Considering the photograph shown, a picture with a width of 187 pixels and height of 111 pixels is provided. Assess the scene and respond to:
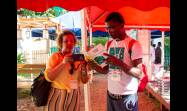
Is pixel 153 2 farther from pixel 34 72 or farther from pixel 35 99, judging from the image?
pixel 34 72

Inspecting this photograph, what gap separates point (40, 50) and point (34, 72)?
3347 millimetres

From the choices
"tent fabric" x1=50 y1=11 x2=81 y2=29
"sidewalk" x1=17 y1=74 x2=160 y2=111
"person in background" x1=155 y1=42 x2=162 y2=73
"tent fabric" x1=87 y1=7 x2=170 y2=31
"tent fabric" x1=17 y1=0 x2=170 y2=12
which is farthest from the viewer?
"person in background" x1=155 y1=42 x2=162 y2=73

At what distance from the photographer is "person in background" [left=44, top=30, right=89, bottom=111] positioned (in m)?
3.19

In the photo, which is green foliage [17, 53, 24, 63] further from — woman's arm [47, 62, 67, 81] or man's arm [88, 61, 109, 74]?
woman's arm [47, 62, 67, 81]

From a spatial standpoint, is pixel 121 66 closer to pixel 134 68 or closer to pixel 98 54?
pixel 134 68

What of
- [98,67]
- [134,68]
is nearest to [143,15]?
[98,67]

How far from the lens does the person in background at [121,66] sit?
3.19 metres

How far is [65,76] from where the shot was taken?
127 inches

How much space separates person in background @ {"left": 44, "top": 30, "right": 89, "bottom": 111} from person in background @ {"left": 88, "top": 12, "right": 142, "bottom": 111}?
0.30 metres

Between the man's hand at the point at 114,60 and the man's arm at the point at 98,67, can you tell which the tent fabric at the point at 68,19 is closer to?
the man's arm at the point at 98,67

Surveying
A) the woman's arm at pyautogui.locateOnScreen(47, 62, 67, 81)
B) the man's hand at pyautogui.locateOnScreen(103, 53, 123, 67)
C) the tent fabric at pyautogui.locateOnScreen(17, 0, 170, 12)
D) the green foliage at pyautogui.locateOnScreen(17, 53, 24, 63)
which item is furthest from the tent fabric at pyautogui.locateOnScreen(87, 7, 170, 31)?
the green foliage at pyautogui.locateOnScreen(17, 53, 24, 63)

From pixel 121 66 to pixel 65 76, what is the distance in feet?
1.91

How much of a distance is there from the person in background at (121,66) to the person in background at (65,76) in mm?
304
